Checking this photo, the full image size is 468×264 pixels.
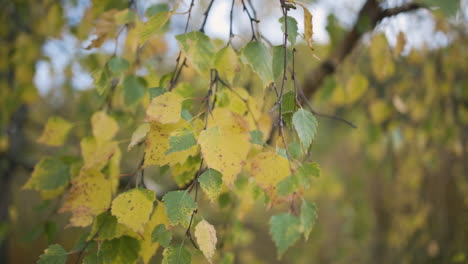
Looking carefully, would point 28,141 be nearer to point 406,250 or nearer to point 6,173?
point 6,173

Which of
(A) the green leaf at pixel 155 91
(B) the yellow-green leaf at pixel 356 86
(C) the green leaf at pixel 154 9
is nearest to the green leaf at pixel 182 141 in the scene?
(A) the green leaf at pixel 155 91

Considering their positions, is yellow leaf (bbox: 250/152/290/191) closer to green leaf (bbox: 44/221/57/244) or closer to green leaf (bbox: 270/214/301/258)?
green leaf (bbox: 270/214/301/258)

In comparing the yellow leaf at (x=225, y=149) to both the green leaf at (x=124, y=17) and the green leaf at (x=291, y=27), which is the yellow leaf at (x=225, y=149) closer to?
the green leaf at (x=291, y=27)

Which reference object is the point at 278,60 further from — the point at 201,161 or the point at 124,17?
the point at 124,17

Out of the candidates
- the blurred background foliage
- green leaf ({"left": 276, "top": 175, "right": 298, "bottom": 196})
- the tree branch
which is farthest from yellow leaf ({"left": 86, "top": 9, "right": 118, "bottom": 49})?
the tree branch

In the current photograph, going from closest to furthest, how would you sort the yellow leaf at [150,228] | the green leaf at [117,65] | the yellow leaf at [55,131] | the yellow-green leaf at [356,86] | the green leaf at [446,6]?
the green leaf at [446,6]
the yellow leaf at [150,228]
the green leaf at [117,65]
the yellow leaf at [55,131]
the yellow-green leaf at [356,86]

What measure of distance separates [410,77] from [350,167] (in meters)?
2.37

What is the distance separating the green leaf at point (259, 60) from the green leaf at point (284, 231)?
0.17 m

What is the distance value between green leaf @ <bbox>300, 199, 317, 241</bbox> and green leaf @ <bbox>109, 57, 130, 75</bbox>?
14.7 inches

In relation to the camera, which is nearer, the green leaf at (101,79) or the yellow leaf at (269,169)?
the yellow leaf at (269,169)

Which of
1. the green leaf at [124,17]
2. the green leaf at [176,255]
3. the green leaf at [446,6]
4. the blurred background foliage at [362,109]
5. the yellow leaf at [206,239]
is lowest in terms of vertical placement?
the blurred background foliage at [362,109]

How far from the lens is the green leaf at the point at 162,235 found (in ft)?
1.36

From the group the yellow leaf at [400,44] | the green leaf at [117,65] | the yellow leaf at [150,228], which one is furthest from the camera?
the yellow leaf at [400,44]

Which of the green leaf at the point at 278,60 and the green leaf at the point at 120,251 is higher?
the green leaf at the point at 278,60
